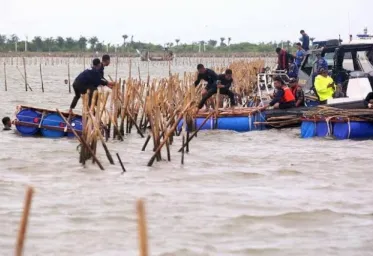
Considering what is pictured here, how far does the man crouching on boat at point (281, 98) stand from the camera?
16.2 meters

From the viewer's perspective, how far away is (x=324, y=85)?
1664 cm

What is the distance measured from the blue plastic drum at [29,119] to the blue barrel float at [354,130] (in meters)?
5.42

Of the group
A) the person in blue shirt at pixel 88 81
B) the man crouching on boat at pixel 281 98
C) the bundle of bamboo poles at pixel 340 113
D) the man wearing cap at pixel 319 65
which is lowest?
the bundle of bamboo poles at pixel 340 113

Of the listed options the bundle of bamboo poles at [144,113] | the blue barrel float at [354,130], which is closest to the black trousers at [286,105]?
the bundle of bamboo poles at [144,113]

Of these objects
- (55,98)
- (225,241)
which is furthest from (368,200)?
(55,98)

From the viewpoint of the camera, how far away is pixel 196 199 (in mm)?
9039

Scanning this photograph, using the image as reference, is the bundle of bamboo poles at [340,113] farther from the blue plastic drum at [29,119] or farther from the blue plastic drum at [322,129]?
the blue plastic drum at [29,119]

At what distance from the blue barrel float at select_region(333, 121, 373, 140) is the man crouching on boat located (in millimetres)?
1927

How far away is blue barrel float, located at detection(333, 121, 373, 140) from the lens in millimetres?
14375

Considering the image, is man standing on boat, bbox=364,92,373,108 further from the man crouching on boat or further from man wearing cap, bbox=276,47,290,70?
man wearing cap, bbox=276,47,290,70

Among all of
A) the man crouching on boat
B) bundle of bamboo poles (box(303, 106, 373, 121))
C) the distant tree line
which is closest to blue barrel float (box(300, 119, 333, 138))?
bundle of bamboo poles (box(303, 106, 373, 121))

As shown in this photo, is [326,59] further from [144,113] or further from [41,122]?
[41,122]

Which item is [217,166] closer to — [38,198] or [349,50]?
[38,198]

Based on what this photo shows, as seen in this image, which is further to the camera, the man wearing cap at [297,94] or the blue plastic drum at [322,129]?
the man wearing cap at [297,94]
